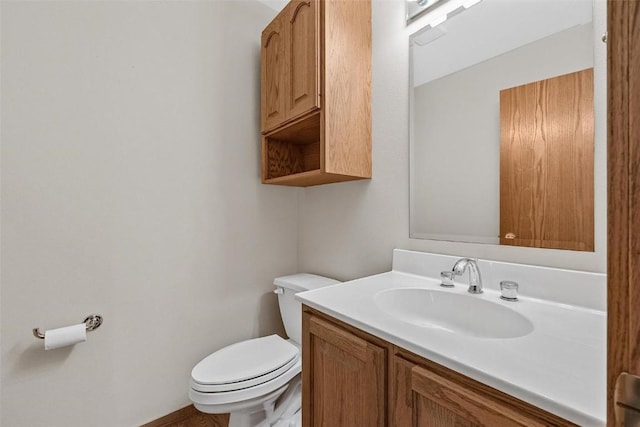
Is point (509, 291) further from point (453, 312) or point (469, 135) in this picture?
point (469, 135)

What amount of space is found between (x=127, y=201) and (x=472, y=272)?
1.47 m

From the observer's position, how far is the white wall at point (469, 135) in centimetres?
93

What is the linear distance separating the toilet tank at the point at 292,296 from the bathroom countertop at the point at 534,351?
0.66 m

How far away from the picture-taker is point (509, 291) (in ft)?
2.94

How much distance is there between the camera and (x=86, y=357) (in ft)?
4.08

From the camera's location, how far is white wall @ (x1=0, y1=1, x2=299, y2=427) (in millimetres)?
1125

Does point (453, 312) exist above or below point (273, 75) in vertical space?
below

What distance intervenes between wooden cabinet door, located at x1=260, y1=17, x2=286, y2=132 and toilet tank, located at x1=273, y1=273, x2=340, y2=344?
865mm

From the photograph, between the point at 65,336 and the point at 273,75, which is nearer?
the point at 65,336

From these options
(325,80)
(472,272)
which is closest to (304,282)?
(472,272)

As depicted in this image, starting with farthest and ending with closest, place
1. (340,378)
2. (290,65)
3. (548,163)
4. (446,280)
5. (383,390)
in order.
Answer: (290,65) < (446,280) < (548,163) < (340,378) < (383,390)

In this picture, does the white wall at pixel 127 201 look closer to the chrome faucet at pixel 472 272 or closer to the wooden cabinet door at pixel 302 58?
the wooden cabinet door at pixel 302 58

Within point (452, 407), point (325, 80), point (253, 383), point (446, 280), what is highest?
point (325, 80)

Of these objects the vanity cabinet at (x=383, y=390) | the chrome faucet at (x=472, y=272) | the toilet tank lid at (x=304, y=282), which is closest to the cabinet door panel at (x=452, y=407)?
the vanity cabinet at (x=383, y=390)
